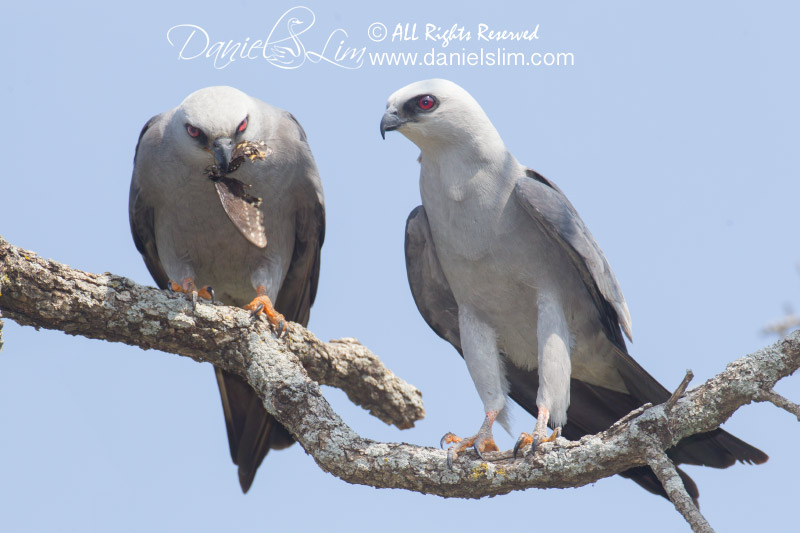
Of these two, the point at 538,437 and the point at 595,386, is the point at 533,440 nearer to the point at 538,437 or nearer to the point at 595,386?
the point at 538,437

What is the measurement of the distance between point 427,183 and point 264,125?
1497 millimetres

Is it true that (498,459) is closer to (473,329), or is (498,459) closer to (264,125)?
(473,329)

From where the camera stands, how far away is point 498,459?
16.4ft

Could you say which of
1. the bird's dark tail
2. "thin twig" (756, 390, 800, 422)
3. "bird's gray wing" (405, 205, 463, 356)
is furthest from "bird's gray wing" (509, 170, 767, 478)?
the bird's dark tail

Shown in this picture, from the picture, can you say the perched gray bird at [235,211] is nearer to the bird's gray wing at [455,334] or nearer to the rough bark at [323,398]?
the rough bark at [323,398]

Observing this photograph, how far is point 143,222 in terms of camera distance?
7.41 metres

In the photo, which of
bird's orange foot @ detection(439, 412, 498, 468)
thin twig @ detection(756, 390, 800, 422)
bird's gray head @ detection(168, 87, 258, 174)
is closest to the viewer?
thin twig @ detection(756, 390, 800, 422)

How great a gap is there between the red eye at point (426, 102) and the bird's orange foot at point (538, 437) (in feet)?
7.30

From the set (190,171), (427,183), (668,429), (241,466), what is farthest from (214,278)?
(668,429)

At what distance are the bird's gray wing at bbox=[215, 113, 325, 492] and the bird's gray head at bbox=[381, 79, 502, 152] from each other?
1249 mm

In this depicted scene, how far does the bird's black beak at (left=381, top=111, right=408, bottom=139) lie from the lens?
20.3 ft

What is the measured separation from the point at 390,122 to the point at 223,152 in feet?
3.99

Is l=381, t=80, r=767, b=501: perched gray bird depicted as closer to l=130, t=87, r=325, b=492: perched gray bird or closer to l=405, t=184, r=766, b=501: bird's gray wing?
l=405, t=184, r=766, b=501: bird's gray wing

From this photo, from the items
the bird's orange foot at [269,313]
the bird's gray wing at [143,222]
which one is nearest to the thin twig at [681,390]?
the bird's orange foot at [269,313]
